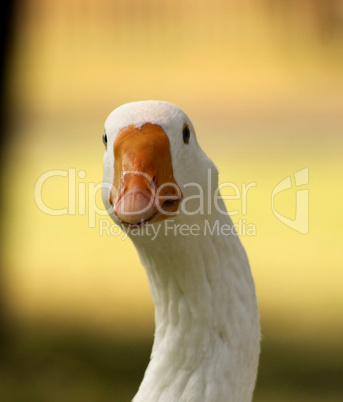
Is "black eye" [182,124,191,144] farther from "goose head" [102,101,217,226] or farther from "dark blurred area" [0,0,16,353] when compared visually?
"dark blurred area" [0,0,16,353]

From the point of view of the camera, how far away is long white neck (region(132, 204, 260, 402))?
1.18 metres

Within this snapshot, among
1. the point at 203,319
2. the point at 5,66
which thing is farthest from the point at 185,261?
the point at 5,66

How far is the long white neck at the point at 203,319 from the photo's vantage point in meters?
1.18

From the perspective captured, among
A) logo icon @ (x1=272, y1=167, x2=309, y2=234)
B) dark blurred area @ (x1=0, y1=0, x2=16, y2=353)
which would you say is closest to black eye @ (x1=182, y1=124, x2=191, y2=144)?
dark blurred area @ (x1=0, y1=0, x2=16, y2=353)

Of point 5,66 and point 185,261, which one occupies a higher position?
point 5,66

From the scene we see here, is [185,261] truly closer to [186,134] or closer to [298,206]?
[186,134]

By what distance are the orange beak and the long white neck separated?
0.14 metres

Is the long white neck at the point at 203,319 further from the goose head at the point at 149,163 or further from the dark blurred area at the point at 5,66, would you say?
the dark blurred area at the point at 5,66

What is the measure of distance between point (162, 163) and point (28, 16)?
4420mm

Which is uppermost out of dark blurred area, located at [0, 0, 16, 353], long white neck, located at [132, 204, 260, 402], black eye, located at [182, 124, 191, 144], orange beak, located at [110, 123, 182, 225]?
dark blurred area, located at [0, 0, 16, 353]

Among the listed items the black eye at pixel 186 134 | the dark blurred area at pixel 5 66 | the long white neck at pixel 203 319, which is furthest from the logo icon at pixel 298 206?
the black eye at pixel 186 134

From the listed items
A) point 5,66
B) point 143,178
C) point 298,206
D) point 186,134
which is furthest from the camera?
point 298,206

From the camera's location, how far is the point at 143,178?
3.29 ft

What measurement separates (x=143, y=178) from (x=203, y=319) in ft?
1.10
